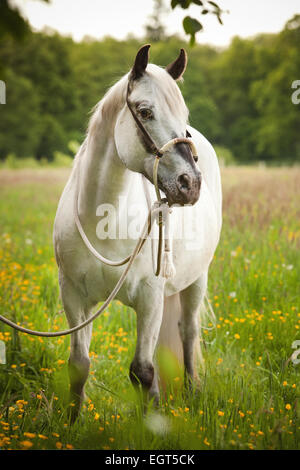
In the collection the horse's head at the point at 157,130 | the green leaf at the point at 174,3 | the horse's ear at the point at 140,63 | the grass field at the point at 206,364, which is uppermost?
the green leaf at the point at 174,3

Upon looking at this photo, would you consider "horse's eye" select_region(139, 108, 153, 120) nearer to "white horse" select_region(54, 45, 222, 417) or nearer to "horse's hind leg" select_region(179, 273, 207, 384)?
"white horse" select_region(54, 45, 222, 417)

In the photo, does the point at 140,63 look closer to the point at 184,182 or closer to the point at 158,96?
the point at 158,96

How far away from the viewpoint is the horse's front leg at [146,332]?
2672 millimetres

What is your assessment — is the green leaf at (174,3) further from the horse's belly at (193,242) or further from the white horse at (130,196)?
the horse's belly at (193,242)

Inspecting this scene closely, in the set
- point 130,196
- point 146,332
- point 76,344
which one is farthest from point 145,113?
point 76,344

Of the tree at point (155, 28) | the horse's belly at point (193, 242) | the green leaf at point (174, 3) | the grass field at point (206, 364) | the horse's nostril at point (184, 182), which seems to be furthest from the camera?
the tree at point (155, 28)

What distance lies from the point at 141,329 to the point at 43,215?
22.4 feet

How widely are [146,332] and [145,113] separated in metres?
1.27

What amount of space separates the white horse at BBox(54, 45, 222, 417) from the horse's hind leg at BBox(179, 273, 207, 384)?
39 centimetres

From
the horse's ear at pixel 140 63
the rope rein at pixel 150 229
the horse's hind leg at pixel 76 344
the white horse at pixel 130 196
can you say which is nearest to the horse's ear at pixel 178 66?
the white horse at pixel 130 196

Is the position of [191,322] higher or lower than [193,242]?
lower

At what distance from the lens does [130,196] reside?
2674 millimetres

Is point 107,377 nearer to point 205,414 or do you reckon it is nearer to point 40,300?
point 205,414

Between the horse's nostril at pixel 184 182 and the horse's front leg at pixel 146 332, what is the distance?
81 centimetres
